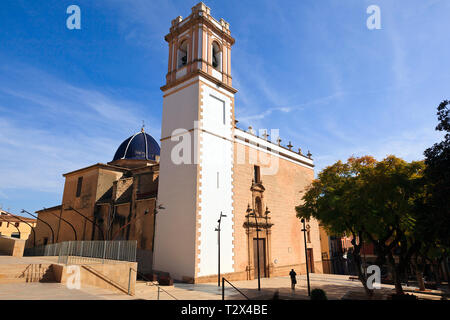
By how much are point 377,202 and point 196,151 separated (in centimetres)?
1131

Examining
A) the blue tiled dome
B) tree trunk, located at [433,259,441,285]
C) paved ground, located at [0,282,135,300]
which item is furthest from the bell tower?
tree trunk, located at [433,259,441,285]

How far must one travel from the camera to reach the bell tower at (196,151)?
17.7 m

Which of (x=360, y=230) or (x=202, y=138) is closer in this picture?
(x=360, y=230)

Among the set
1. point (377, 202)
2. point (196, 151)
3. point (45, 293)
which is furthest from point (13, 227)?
point (377, 202)

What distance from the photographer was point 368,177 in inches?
546

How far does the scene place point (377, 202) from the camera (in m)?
13.2

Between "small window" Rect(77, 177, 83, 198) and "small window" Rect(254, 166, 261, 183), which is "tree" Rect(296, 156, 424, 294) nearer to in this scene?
"small window" Rect(254, 166, 261, 183)

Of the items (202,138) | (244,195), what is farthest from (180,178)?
(244,195)

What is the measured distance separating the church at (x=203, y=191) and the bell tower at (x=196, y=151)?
0.23ft

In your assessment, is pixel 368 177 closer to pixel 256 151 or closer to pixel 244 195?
pixel 244 195

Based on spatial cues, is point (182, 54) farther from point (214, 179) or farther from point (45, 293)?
point (45, 293)

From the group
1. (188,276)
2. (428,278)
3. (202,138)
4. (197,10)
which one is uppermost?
(197,10)

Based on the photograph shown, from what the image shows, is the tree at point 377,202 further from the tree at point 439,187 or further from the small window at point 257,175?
the small window at point 257,175

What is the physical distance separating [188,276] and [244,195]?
752cm
